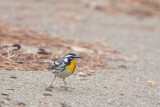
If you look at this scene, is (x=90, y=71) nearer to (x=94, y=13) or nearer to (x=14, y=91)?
(x=14, y=91)

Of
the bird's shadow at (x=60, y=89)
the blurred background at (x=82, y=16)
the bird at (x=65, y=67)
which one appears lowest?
the blurred background at (x=82, y=16)

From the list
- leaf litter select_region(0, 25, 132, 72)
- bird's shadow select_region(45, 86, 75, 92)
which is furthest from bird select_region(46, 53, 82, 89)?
leaf litter select_region(0, 25, 132, 72)

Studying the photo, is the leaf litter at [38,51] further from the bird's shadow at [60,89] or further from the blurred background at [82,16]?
the blurred background at [82,16]

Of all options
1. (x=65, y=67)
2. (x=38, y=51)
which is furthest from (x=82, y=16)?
(x=65, y=67)

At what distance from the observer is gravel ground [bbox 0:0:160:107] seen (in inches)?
257

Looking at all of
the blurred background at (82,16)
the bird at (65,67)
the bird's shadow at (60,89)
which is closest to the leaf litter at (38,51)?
the bird's shadow at (60,89)

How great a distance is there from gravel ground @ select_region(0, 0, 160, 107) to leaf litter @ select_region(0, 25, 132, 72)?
0.39 m

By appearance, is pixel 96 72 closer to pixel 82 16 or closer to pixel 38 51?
pixel 38 51

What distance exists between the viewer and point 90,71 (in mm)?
8859

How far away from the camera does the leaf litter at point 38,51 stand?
8523 mm

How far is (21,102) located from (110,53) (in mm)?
6254

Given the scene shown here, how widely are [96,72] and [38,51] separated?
1566 mm

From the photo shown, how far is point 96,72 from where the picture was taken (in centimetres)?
894

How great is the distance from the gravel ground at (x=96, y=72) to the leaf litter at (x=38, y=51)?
1.27 ft
